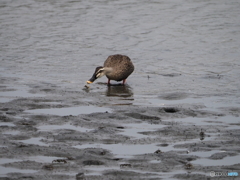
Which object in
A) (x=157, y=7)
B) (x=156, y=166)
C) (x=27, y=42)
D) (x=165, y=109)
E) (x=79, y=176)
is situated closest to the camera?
(x=79, y=176)

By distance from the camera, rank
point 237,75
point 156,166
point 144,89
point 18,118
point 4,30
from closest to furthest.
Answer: point 156,166 → point 18,118 → point 144,89 → point 237,75 → point 4,30

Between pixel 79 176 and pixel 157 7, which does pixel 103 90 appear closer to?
pixel 79 176

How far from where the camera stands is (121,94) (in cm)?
1120

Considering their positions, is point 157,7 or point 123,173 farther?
point 157,7

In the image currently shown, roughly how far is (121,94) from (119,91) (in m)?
0.38

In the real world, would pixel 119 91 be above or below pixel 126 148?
below

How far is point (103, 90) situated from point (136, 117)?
287 cm

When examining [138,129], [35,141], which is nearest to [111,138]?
[138,129]

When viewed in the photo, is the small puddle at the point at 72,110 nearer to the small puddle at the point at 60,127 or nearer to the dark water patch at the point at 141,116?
the dark water patch at the point at 141,116

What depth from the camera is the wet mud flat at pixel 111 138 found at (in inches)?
249

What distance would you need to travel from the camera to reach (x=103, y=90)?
1160cm

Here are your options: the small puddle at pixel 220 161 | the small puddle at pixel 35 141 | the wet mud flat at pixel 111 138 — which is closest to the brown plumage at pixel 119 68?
the wet mud flat at pixel 111 138

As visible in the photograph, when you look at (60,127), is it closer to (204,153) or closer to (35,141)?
(35,141)

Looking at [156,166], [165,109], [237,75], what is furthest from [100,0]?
[156,166]
